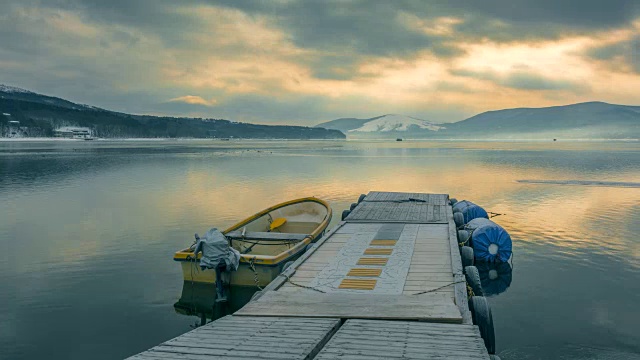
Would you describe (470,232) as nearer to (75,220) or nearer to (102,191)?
(75,220)

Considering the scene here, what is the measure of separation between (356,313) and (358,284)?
3374 mm

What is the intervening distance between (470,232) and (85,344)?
1806 centimetres

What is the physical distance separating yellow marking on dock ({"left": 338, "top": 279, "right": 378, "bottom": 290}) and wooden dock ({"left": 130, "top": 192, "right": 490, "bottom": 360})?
0.10ft

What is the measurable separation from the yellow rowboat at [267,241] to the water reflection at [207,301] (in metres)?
0.29

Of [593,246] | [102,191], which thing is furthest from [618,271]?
[102,191]

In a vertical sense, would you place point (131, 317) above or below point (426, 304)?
below

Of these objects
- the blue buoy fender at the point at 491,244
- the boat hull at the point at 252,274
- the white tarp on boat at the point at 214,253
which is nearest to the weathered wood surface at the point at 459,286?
the blue buoy fender at the point at 491,244

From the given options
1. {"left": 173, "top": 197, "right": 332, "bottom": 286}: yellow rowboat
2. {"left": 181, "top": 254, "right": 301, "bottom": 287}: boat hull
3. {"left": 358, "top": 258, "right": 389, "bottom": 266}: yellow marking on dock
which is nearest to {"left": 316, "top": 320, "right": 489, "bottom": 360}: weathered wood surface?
{"left": 358, "top": 258, "right": 389, "bottom": 266}: yellow marking on dock

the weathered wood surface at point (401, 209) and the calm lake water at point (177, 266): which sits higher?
the weathered wood surface at point (401, 209)

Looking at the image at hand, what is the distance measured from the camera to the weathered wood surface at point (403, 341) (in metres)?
9.37

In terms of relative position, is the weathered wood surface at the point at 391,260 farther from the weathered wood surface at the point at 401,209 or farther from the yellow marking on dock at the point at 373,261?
the weathered wood surface at the point at 401,209

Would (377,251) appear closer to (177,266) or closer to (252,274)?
(252,274)

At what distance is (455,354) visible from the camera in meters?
9.37

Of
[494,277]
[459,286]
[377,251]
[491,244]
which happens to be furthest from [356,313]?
[491,244]
